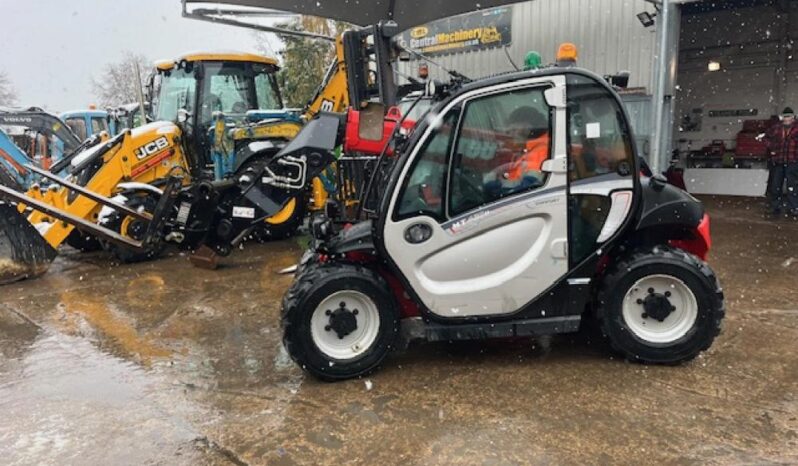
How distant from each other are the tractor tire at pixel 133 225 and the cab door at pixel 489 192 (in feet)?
15.3

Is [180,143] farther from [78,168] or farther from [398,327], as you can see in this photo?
[398,327]

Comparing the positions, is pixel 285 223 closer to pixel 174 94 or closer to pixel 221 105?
pixel 221 105

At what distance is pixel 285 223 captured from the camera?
8.66m

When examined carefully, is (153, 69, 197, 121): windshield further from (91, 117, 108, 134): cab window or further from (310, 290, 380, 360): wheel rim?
(91, 117, 108, 134): cab window

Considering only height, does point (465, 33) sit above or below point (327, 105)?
above

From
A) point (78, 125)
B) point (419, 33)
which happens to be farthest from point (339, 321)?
point (78, 125)

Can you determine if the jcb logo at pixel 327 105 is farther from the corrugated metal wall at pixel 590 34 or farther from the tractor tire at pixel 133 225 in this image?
the corrugated metal wall at pixel 590 34

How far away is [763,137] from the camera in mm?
13195

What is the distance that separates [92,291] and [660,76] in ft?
26.9

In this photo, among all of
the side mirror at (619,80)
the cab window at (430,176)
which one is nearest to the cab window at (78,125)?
the cab window at (430,176)

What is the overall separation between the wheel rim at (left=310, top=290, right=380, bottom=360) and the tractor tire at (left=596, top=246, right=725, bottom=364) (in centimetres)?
145

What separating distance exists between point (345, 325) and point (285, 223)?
5053 millimetres

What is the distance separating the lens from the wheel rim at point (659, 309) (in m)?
3.88

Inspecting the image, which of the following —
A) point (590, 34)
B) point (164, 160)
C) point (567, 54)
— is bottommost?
point (164, 160)
